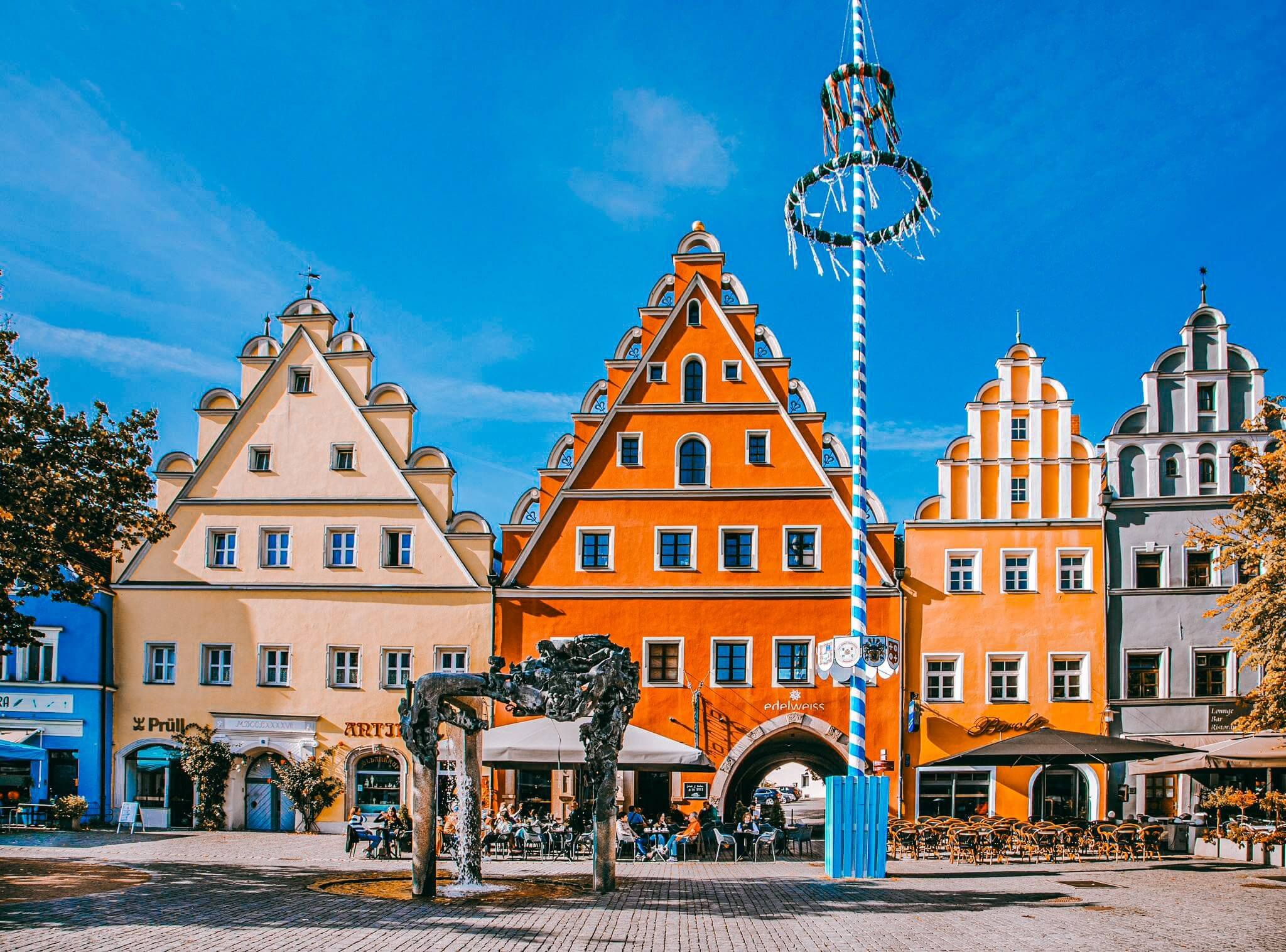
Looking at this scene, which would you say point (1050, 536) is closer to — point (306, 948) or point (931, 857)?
point (931, 857)

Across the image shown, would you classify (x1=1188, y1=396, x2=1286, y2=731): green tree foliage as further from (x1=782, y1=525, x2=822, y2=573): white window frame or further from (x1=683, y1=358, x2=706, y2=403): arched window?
(x1=683, y1=358, x2=706, y2=403): arched window

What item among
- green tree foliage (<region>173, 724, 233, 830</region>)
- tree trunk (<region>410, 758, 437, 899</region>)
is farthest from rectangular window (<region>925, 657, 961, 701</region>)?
green tree foliage (<region>173, 724, 233, 830</region>)

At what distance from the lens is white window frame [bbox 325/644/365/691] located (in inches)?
1387

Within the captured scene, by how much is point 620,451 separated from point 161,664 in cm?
1433

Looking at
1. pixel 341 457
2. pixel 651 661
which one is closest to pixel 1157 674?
pixel 651 661

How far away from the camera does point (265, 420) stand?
1457 inches

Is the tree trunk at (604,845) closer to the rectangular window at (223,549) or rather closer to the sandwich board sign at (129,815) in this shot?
the sandwich board sign at (129,815)

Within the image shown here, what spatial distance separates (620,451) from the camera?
3556 cm

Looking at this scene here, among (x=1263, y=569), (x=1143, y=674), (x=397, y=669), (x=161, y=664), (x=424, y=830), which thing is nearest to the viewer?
(x=424, y=830)

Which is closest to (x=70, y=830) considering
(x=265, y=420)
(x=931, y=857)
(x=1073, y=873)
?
(x=265, y=420)

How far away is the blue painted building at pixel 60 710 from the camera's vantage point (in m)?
35.2

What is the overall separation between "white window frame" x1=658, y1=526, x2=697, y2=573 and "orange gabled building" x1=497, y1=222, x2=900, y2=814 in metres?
0.06

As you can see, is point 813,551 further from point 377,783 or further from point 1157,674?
point 377,783

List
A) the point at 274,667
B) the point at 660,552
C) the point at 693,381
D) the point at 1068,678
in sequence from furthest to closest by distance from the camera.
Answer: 1. the point at 693,381
2. the point at 274,667
3. the point at 660,552
4. the point at 1068,678
